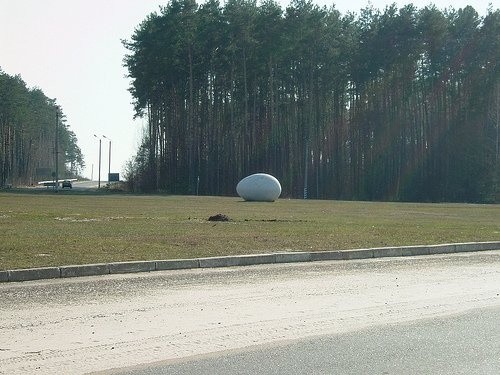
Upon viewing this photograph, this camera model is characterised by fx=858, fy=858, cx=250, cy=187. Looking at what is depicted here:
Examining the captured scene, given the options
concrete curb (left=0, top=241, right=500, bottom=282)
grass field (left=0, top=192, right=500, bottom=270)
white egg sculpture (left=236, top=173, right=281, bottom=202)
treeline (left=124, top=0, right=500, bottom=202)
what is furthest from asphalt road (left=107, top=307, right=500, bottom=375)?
treeline (left=124, top=0, right=500, bottom=202)

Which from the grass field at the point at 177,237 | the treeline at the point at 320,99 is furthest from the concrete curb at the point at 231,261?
the treeline at the point at 320,99

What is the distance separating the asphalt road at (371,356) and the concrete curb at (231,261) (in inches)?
271

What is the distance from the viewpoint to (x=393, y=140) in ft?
300

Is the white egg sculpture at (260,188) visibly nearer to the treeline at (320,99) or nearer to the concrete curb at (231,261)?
the treeline at (320,99)

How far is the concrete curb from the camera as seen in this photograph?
1504 cm

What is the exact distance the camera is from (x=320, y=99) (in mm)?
91312

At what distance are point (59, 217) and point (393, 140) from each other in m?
63.0

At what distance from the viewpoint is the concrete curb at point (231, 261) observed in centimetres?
1504

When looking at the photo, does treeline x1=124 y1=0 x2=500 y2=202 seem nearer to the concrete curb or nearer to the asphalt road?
the concrete curb

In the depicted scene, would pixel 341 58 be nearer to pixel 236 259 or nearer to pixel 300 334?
pixel 236 259

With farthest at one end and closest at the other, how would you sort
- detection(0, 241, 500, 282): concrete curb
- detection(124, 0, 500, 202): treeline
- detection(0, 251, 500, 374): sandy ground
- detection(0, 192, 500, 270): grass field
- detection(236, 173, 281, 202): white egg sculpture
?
detection(124, 0, 500, 202): treeline
detection(236, 173, 281, 202): white egg sculpture
detection(0, 192, 500, 270): grass field
detection(0, 241, 500, 282): concrete curb
detection(0, 251, 500, 374): sandy ground

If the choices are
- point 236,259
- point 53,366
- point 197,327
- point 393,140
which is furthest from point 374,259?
point 393,140

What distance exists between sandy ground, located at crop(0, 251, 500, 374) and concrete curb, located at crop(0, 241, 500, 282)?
1.52 feet

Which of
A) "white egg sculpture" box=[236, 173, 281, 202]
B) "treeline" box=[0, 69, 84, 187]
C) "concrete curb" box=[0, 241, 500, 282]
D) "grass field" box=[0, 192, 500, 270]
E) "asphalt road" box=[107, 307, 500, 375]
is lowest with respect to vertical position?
"asphalt road" box=[107, 307, 500, 375]
